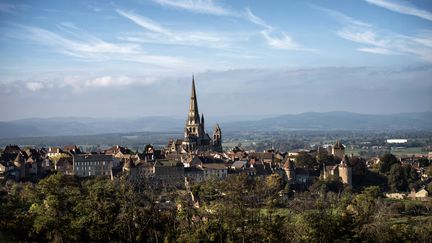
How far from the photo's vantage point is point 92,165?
232 feet

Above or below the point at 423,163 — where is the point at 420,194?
below

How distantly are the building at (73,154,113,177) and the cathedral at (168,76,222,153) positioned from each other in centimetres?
1907

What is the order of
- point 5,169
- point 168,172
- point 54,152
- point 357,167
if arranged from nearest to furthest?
point 5,169
point 168,172
point 357,167
point 54,152

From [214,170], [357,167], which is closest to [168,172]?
[214,170]

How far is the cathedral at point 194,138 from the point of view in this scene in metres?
92.6

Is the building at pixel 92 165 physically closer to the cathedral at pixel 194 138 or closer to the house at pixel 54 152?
the house at pixel 54 152

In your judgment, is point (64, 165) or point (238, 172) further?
point (64, 165)

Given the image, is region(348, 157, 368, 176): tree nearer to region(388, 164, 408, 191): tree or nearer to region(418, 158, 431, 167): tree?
region(388, 164, 408, 191): tree

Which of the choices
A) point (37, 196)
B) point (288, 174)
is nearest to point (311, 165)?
point (288, 174)

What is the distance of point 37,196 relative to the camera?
44000mm

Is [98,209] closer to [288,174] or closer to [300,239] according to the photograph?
[300,239]

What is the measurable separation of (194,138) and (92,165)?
2629cm

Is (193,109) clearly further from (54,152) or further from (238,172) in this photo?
(238,172)

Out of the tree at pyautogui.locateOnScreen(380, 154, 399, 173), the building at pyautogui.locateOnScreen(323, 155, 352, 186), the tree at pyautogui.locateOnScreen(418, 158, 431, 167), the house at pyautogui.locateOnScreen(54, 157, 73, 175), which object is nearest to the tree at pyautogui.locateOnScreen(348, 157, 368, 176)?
the tree at pyautogui.locateOnScreen(380, 154, 399, 173)
